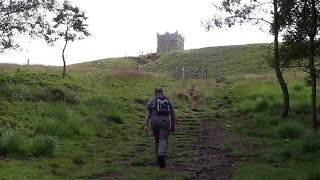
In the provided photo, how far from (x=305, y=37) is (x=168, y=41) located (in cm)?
9593

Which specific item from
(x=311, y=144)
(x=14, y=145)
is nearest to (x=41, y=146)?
(x=14, y=145)

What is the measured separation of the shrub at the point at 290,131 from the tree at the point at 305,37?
0.59 meters

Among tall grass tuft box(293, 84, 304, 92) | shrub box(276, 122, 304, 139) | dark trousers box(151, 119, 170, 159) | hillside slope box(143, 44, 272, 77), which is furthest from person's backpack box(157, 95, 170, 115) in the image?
hillside slope box(143, 44, 272, 77)

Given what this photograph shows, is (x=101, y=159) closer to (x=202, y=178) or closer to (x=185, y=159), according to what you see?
(x=185, y=159)

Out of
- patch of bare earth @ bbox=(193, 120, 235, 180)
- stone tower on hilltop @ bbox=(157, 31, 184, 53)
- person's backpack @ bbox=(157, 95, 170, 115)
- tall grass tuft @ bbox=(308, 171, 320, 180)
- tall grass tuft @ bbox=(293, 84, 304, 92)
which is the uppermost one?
stone tower on hilltop @ bbox=(157, 31, 184, 53)

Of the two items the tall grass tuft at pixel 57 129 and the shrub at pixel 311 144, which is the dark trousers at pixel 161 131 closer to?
the shrub at pixel 311 144

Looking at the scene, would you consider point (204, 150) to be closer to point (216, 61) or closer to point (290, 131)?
point (290, 131)

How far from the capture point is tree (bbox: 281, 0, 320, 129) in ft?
45.0

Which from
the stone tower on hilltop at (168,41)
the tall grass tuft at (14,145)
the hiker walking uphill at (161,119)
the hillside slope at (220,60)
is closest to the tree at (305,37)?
the hiker walking uphill at (161,119)

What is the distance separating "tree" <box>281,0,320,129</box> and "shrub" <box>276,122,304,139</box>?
588 millimetres

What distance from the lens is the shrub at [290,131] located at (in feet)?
44.3

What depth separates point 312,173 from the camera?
750cm

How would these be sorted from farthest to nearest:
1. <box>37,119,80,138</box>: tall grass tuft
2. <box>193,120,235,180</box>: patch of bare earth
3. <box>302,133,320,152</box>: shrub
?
<box>37,119,80,138</box>: tall grass tuft, <box>302,133,320,152</box>: shrub, <box>193,120,235,180</box>: patch of bare earth

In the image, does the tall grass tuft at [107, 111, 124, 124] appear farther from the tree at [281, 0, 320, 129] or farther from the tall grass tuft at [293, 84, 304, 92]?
the tall grass tuft at [293, 84, 304, 92]
